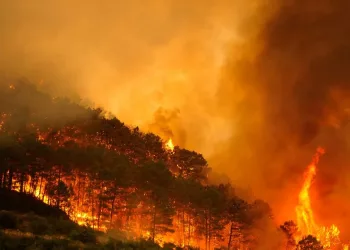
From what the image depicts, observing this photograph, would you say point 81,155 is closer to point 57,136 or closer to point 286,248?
point 57,136

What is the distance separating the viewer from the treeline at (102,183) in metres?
45.9

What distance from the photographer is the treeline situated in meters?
45.9

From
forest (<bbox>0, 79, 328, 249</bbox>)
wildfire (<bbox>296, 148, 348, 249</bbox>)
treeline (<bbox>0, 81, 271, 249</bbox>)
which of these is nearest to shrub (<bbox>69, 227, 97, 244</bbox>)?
forest (<bbox>0, 79, 328, 249</bbox>)

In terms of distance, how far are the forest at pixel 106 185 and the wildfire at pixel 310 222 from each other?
13.3m

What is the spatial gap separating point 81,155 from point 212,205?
689 inches

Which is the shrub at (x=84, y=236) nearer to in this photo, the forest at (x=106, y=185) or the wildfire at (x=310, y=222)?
the forest at (x=106, y=185)

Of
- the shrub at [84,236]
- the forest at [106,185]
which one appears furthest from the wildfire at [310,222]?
the shrub at [84,236]

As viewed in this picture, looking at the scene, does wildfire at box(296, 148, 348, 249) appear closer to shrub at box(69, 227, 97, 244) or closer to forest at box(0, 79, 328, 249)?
forest at box(0, 79, 328, 249)

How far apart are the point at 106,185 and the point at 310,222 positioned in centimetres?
4654

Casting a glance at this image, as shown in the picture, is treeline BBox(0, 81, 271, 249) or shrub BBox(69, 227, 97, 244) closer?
shrub BBox(69, 227, 97, 244)

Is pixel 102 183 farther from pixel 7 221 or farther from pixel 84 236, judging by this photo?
pixel 7 221

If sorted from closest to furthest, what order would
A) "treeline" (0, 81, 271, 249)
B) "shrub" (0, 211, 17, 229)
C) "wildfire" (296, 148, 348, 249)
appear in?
"shrub" (0, 211, 17, 229)
"treeline" (0, 81, 271, 249)
"wildfire" (296, 148, 348, 249)

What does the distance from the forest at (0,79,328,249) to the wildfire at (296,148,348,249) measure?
13274mm

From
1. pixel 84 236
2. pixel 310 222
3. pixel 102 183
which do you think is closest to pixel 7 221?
pixel 84 236
